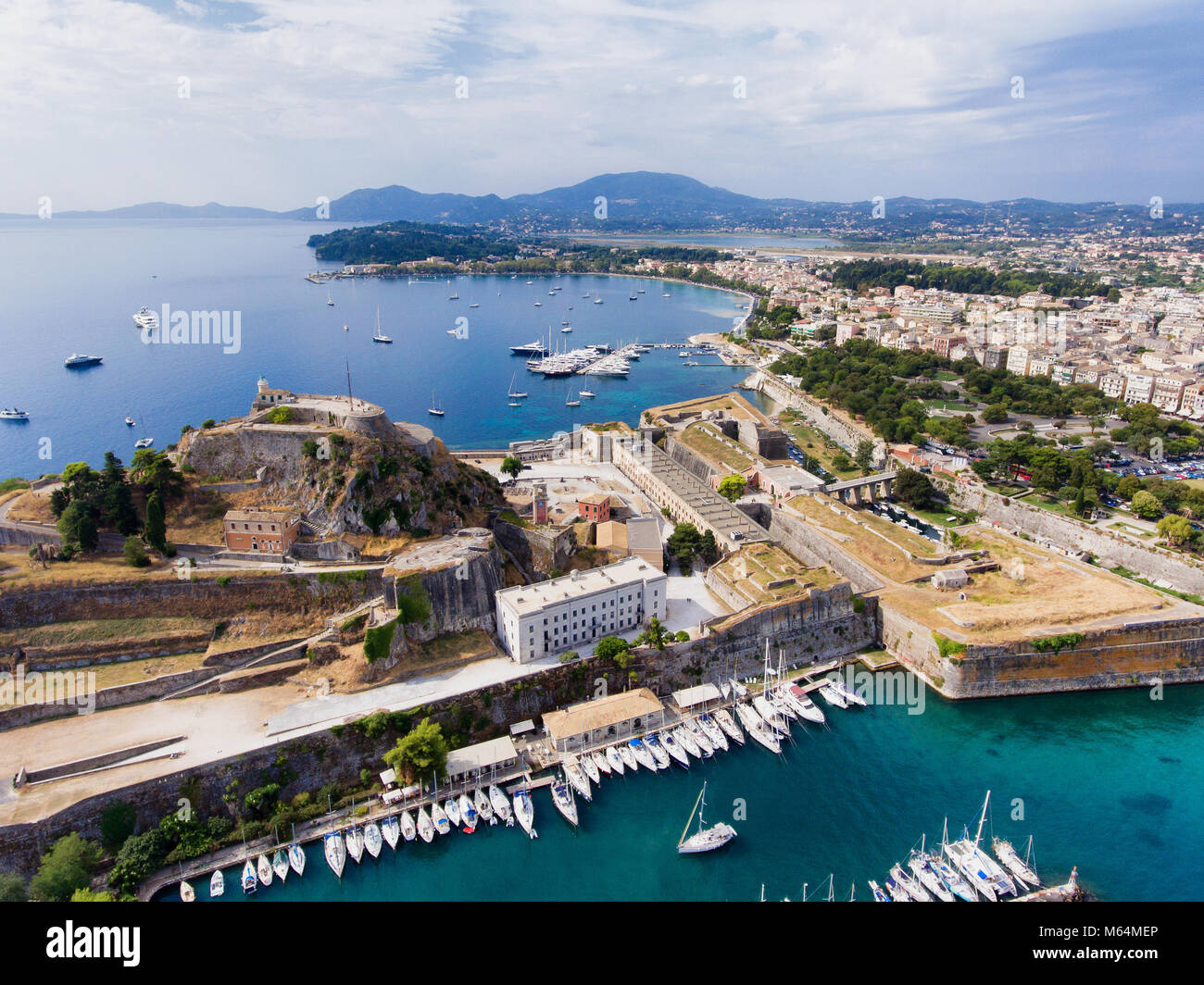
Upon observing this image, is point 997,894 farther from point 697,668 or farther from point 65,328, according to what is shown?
point 65,328

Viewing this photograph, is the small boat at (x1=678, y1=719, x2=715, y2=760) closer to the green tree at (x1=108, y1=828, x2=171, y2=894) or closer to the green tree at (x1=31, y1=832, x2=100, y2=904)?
the green tree at (x1=108, y1=828, x2=171, y2=894)

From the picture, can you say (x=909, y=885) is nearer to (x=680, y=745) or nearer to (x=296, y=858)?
(x=680, y=745)

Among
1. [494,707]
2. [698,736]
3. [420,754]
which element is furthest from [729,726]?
[420,754]

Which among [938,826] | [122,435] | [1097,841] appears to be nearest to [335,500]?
[938,826]

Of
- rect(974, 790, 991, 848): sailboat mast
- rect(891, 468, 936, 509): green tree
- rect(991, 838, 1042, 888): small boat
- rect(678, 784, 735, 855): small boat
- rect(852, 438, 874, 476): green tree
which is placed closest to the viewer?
rect(991, 838, 1042, 888): small boat

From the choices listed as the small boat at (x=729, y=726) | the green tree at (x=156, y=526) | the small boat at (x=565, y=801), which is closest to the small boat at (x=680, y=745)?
the small boat at (x=729, y=726)

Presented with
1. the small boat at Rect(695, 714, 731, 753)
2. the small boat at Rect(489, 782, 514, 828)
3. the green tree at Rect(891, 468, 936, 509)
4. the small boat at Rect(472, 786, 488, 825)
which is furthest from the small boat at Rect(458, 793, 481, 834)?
the green tree at Rect(891, 468, 936, 509)
